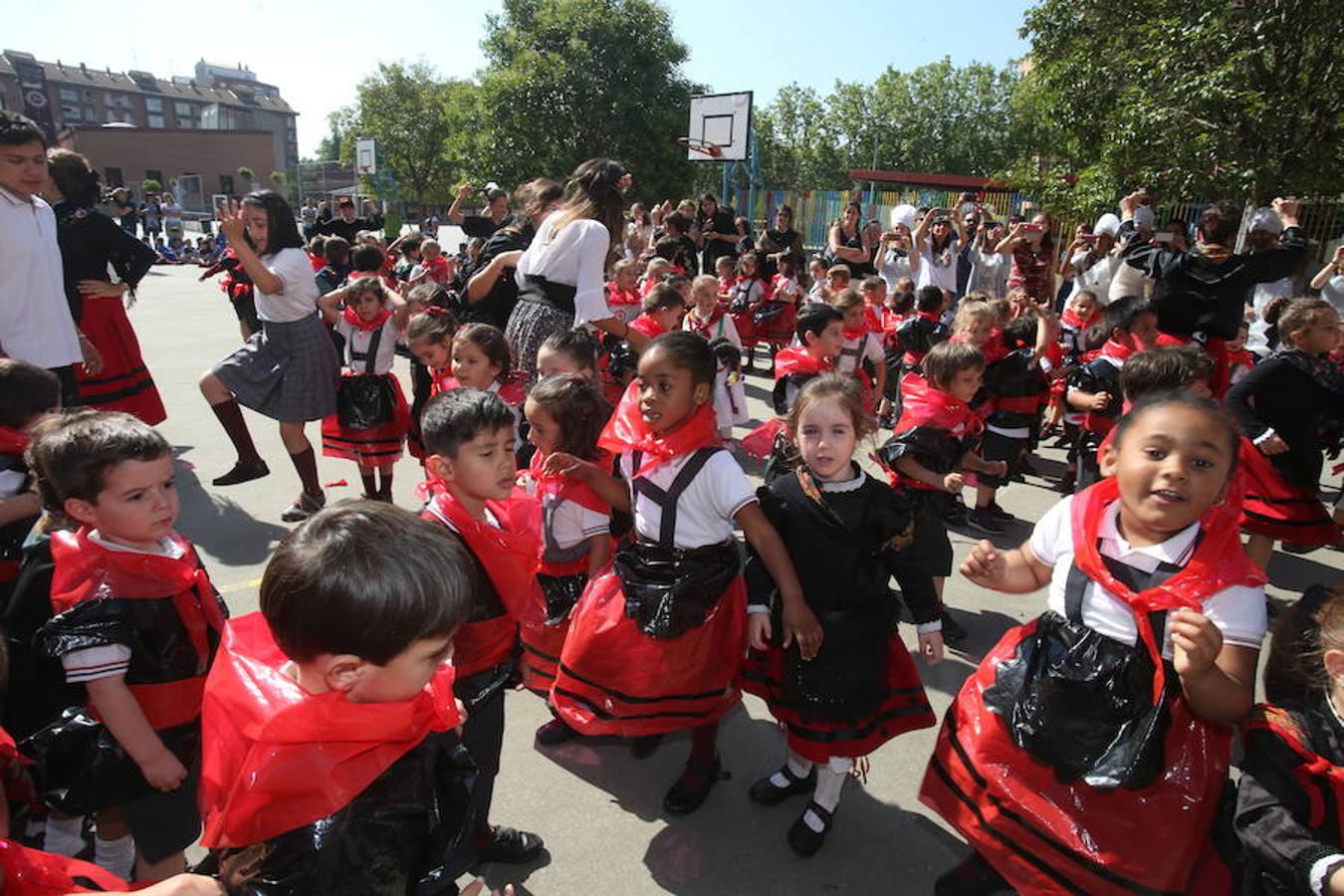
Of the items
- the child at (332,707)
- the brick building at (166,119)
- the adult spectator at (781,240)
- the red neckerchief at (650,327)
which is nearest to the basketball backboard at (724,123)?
the adult spectator at (781,240)

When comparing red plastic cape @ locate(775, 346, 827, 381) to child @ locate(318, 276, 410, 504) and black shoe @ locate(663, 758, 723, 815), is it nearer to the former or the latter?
child @ locate(318, 276, 410, 504)

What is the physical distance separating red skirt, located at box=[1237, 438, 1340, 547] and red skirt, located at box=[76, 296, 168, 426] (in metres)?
6.15

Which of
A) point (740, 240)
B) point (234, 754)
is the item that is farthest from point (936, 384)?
point (740, 240)

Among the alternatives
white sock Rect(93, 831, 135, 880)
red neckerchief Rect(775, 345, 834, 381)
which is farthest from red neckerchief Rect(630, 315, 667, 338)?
white sock Rect(93, 831, 135, 880)

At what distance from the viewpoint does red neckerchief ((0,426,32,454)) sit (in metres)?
2.36

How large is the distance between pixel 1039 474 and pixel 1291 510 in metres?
2.26

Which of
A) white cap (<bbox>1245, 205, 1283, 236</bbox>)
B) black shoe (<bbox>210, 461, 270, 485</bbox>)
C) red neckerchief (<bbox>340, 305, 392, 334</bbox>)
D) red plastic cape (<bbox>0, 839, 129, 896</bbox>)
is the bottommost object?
black shoe (<bbox>210, 461, 270, 485</bbox>)

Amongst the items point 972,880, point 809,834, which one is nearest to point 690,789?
point 809,834

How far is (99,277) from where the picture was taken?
14.8ft

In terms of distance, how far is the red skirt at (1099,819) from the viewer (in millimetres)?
1683

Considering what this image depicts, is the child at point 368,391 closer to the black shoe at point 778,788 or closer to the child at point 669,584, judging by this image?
the child at point 669,584

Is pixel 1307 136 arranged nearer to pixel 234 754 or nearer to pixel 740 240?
pixel 740 240

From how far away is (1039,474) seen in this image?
19.8 feet

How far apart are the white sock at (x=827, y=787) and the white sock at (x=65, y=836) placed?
6.33ft
